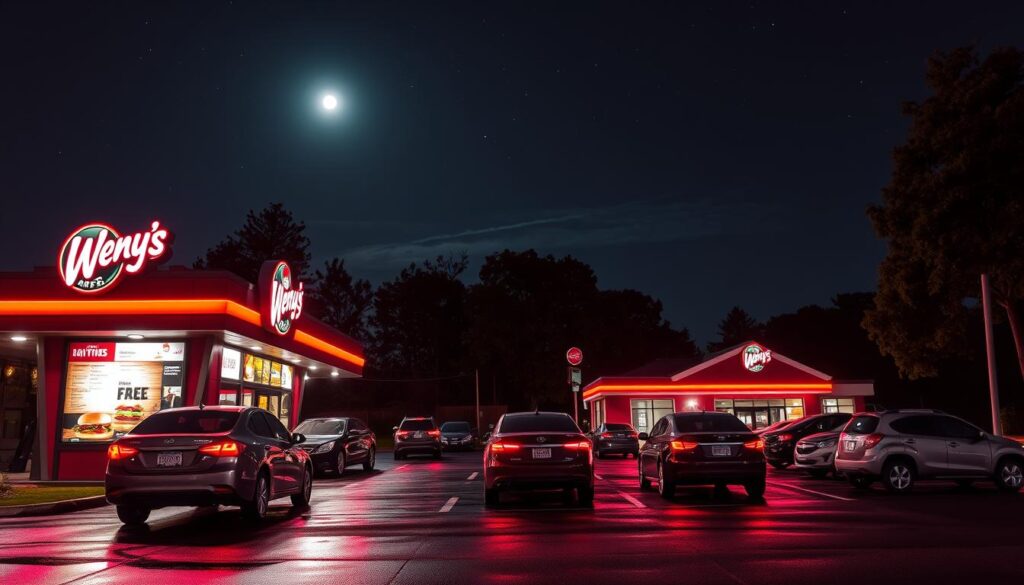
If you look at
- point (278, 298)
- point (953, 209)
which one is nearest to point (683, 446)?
point (278, 298)

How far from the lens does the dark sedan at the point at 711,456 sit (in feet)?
48.1

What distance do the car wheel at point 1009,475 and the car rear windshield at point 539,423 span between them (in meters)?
8.75

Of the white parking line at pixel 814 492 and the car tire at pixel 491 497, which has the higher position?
the car tire at pixel 491 497

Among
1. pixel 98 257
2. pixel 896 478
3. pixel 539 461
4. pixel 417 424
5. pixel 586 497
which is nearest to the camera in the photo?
pixel 539 461

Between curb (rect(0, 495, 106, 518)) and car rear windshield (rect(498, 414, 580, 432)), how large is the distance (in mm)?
8047

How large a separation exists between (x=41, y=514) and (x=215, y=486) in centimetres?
516

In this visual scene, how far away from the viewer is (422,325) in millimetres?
89688

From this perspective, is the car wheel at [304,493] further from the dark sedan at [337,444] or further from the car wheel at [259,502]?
the dark sedan at [337,444]

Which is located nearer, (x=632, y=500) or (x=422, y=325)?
(x=632, y=500)

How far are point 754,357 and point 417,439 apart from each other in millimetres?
25351

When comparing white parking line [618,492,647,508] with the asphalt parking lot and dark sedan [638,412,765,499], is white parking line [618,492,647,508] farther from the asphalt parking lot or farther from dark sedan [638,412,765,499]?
dark sedan [638,412,765,499]

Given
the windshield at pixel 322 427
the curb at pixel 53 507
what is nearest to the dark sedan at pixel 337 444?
the windshield at pixel 322 427

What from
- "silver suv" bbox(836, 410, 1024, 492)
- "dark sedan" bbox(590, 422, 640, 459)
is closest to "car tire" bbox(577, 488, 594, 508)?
"silver suv" bbox(836, 410, 1024, 492)

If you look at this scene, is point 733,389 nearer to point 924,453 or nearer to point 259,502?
point 924,453
